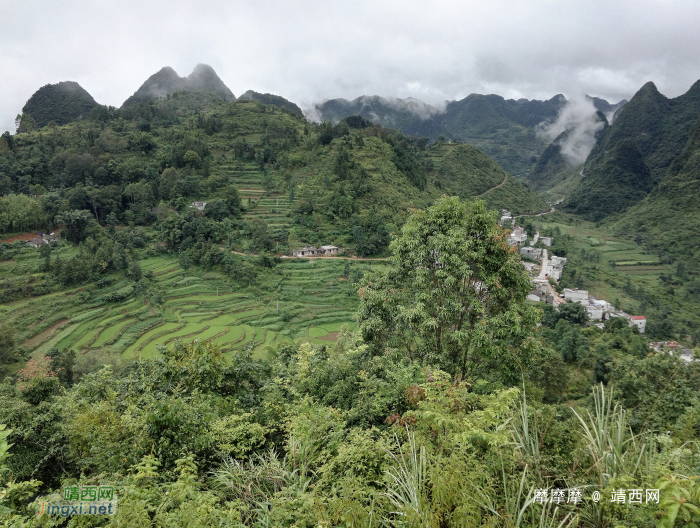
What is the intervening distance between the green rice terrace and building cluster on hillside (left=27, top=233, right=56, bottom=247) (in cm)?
740

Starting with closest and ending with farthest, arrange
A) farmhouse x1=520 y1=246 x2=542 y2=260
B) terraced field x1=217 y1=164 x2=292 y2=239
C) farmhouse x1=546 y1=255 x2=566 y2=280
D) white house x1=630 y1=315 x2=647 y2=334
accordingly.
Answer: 1. white house x1=630 y1=315 x2=647 y2=334
2. terraced field x1=217 y1=164 x2=292 y2=239
3. farmhouse x1=546 y1=255 x2=566 y2=280
4. farmhouse x1=520 y1=246 x2=542 y2=260

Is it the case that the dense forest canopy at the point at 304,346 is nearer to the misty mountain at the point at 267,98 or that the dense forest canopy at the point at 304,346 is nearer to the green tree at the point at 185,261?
the green tree at the point at 185,261

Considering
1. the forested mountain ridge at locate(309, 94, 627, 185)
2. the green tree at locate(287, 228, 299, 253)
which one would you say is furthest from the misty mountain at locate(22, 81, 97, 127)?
the forested mountain ridge at locate(309, 94, 627, 185)

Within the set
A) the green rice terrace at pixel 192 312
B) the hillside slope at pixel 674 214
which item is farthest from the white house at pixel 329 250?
the hillside slope at pixel 674 214

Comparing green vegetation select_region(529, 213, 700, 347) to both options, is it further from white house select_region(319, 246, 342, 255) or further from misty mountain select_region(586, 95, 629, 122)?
misty mountain select_region(586, 95, 629, 122)

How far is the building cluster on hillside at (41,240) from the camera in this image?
992 inches

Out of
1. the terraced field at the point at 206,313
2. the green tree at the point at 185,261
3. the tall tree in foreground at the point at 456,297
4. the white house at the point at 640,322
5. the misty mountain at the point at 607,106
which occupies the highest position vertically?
the misty mountain at the point at 607,106

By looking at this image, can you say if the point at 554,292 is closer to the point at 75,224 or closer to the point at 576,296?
the point at 576,296

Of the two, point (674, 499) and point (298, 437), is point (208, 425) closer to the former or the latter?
point (298, 437)

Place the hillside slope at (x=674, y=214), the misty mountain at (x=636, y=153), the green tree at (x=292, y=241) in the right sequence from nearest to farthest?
1. the green tree at (x=292, y=241)
2. the hillside slope at (x=674, y=214)
3. the misty mountain at (x=636, y=153)

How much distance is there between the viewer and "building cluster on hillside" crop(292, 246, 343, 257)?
28922 mm

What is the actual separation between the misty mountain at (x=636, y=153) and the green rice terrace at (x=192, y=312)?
58836 millimetres

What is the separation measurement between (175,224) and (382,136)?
2988 cm

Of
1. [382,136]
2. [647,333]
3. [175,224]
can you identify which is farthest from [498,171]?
[175,224]
